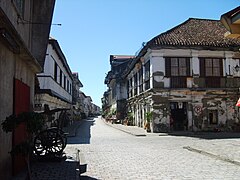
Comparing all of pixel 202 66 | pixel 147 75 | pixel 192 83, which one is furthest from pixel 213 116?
pixel 147 75

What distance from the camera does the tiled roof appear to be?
2388 cm

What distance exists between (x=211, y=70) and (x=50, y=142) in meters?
18.4

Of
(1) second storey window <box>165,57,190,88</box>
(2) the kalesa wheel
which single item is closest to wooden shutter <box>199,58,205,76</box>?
(1) second storey window <box>165,57,190,88</box>

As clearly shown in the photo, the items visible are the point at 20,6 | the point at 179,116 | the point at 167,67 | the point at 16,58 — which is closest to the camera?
the point at 16,58

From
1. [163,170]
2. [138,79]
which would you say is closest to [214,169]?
[163,170]

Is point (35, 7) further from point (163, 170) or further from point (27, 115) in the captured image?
point (163, 170)

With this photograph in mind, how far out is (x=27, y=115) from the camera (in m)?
5.50

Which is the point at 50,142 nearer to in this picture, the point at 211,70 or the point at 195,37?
the point at 211,70

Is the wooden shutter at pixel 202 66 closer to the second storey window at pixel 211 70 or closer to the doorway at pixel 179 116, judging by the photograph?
the second storey window at pixel 211 70

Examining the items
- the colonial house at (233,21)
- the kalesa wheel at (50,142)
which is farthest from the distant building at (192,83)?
the colonial house at (233,21)

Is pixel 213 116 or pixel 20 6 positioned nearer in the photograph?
pixel 20 6

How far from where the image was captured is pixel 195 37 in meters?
25.6

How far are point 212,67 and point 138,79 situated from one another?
864 centimetres

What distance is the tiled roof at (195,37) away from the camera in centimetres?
2388
